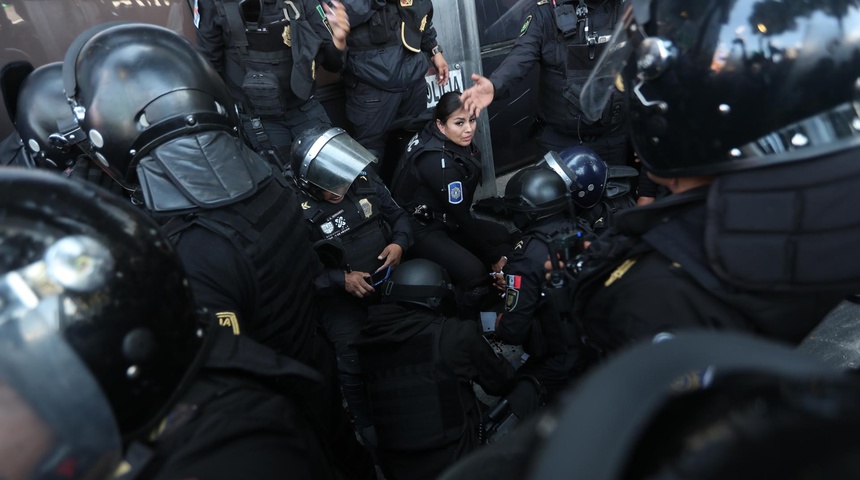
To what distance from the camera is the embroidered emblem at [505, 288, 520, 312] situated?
112 inches

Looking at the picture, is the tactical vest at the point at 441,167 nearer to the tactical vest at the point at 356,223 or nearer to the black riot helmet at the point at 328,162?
the tactical vest at the point at 356,223

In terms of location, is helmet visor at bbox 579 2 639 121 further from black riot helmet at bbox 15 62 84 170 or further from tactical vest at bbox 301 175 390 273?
→ black riot helmet at bbox 15 62 84 170

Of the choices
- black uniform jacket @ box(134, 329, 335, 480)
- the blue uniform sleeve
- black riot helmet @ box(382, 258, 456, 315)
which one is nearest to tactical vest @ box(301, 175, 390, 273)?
black riot helmet @ box(382, 258, 456, 315)

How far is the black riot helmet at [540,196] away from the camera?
3.08 m

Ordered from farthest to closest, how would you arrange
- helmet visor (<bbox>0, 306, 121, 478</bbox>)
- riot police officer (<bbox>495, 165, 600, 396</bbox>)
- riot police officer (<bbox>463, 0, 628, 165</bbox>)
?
riot police officer (<bbox>463, 0, 628, 165</bbox>) < riot police officer (<bbox>495, 165, 600, 396</bbox>) < helmet visor (<bbox>0, 306, 121, 478</bbox>)

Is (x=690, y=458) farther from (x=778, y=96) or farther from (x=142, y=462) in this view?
(x=778, y=96)

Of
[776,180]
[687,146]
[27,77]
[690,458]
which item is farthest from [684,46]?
[27,77]

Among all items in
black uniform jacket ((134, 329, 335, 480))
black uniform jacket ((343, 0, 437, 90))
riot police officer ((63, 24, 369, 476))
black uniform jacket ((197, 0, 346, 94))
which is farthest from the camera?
black uniform jacket ((343, 0, 437, 90))

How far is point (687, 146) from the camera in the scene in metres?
1.30

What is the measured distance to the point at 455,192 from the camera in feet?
12.8

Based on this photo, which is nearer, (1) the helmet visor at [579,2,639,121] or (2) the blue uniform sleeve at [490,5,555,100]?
(1) the helmet visor at [579,2,639,121]

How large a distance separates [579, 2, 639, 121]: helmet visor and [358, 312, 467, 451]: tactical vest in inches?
43.1

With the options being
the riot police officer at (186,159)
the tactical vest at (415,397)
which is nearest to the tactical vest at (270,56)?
the riot police officer at (186,159)

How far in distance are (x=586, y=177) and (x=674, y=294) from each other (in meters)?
2.37
